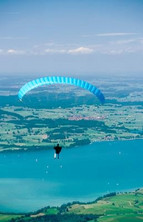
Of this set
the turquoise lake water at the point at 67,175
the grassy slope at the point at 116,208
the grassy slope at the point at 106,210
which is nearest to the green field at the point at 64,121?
the turquoise lake water at the point at 67,175

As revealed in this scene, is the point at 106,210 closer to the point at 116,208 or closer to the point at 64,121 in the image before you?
the point at 116,208

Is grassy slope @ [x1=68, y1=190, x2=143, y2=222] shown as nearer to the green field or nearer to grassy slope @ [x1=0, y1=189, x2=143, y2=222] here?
grassy slope @ [x1=0, y1=189, x2=143, y2=222]

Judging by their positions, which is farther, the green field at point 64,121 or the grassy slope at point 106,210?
the green field at point 64,121

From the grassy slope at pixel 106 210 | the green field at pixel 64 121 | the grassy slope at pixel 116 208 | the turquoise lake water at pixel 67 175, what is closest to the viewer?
the grassy slope at pixel 106 210

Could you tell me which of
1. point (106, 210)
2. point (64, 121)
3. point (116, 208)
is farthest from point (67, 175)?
point (64, 121)

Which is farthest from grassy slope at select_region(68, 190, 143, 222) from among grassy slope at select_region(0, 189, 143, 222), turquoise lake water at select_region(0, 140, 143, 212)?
turquoise lake water at select_region(0, 140, 143, 212)

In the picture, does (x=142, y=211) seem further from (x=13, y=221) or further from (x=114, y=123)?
(x=114, y=123)

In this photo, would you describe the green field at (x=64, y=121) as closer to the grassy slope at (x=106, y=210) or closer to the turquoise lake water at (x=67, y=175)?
the turquoise lake water at (x=67, y=175)
